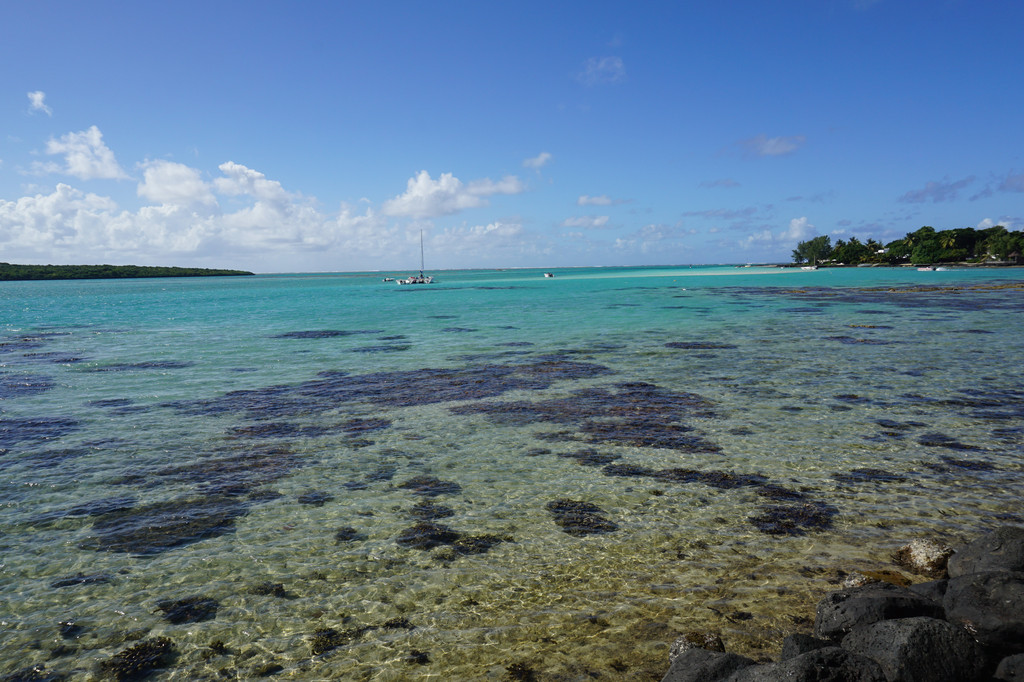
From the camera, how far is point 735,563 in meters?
7.82

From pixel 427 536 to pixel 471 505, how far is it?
132 cm

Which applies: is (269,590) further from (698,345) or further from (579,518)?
(698,345)

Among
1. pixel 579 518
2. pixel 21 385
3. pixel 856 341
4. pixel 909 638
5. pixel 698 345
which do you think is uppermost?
pixel 909 638

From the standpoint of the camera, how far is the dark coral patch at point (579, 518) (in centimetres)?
900

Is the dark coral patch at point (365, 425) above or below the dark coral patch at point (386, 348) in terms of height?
below

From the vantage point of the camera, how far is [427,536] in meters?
8.92

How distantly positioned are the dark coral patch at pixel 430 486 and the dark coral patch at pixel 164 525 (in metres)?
2.93

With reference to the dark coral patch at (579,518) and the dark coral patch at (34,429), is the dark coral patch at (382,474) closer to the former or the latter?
the dark coral patch at (579,518)

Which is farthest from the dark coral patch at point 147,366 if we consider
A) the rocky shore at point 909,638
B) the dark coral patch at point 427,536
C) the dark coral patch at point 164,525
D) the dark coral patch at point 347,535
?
the rocky shore at point 909,638

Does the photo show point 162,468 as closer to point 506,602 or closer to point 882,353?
point 506,602

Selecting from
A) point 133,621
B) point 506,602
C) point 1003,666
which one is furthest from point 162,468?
point 1003,666

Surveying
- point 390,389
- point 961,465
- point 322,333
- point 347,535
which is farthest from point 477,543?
point 322,333

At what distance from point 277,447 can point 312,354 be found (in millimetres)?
16594

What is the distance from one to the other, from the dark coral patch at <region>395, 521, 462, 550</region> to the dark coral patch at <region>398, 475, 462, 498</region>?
4.26 ft
